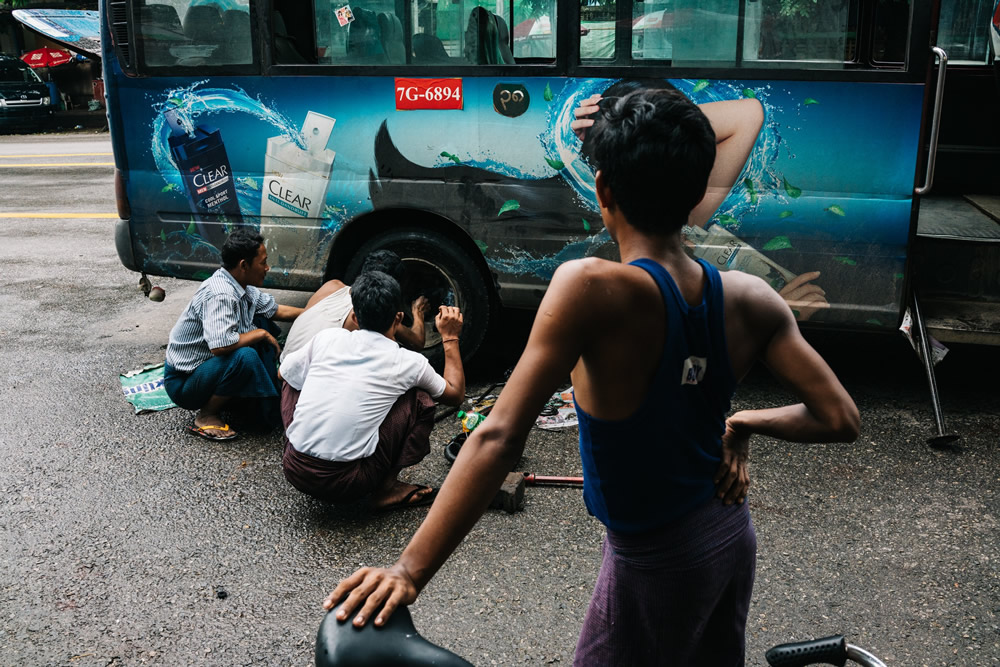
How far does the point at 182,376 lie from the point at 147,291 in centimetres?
152

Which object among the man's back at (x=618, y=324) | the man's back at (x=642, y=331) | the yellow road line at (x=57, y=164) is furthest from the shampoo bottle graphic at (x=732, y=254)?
the yellow road line at (x=57, y=164)

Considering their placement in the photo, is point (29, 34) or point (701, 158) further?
point (29, 34)

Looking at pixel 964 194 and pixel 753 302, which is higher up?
pixel 753 302

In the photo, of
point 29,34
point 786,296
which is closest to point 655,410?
point 786,296

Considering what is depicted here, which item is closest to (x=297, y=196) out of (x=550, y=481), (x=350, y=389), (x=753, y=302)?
(x=350, y=389)

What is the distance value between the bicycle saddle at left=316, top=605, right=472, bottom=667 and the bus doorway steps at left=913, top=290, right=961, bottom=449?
3738 mm

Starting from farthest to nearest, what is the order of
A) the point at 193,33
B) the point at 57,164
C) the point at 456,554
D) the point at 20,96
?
the point at 20,96 → the point at 57,164 → the point at 193,33 → the point at 456,554

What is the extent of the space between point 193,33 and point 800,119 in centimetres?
336

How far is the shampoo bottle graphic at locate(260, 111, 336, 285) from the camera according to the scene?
201 inches

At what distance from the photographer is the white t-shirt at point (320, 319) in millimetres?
4449

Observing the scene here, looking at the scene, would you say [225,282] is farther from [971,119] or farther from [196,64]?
[971,119]

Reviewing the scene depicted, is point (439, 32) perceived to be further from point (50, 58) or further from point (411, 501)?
point (50, 58)

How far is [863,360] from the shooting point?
18.5 ft

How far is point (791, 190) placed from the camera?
4.55 metres
